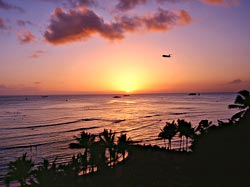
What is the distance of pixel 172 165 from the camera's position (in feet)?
175

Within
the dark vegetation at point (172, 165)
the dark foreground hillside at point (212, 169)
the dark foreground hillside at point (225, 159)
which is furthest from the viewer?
the dark vegetation at point (172, 165)

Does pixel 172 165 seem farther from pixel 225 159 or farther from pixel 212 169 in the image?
pixel 225 159

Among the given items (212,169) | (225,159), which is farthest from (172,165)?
(225,159)

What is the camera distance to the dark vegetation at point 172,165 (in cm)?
2956

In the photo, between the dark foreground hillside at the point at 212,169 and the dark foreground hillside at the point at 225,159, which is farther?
the dark foreground hillside at the point at 212,169

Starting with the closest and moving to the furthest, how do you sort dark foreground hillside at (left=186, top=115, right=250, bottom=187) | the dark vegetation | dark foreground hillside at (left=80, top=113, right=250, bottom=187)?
dark foreground hillside at (left=186, top=115, right=250, bottom=187) < dark foreground hillside at (left=80, top=113, right=250, bottom=187) < the dark vegetation

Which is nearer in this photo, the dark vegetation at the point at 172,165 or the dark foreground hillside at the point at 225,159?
the dark foreground hillside at the point at 225,159

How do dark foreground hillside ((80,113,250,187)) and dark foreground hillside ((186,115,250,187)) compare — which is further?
dark foreground hillside ((80,113,250,187))

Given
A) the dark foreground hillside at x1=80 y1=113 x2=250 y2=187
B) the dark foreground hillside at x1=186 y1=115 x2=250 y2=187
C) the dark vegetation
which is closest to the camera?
the dark foreground hillside at x1=186 y1=115 x2=250 y2=187

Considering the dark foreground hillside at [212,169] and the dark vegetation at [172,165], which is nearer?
the dark foreground hillside at [212,169]

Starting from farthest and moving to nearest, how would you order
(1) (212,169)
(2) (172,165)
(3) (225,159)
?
(2) (172,165) → (1) (212,169) → (3) (225,159)

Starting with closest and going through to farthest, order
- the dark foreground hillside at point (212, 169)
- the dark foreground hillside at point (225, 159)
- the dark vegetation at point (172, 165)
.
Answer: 1. the dark foreground hillside at point (225, 159)
2. the dark foreground hillside at point (212, 169)
3. the dark vegetation at point (172, 165)

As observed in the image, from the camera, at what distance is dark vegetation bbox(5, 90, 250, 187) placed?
29562mm

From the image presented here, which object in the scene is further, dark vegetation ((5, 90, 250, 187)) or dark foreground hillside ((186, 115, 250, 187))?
dark vegetation ((5, 90, 250, 187))
